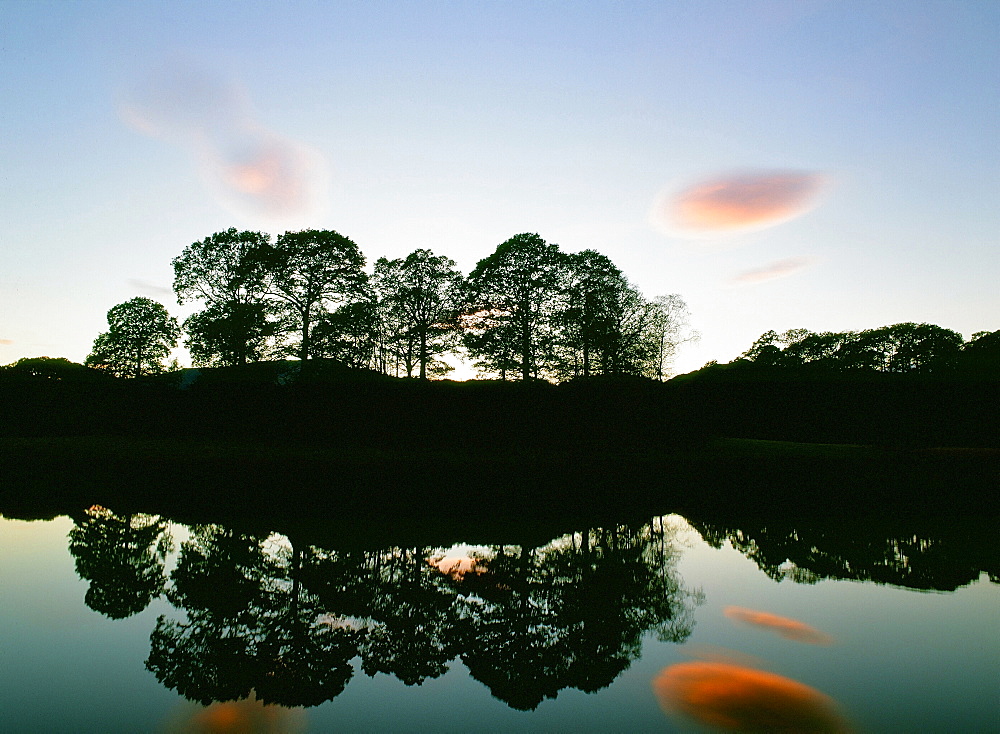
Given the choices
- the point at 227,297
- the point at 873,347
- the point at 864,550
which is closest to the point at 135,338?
the point at 227,297

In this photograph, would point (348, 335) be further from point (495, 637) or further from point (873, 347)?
point (873, 347)

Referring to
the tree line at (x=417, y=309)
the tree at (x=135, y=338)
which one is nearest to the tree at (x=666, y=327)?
the tree line at (x=417, y=309)

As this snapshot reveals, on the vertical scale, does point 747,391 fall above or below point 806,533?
above

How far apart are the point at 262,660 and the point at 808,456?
19.2m

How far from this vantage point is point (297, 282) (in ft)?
99.8

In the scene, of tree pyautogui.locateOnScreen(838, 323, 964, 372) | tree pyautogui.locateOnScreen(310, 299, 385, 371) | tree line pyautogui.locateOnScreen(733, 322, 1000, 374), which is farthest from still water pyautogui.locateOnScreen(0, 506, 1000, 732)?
tree pyautogui.locateOnScreen(838, 323, 964, 372)

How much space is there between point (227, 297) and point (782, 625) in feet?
105

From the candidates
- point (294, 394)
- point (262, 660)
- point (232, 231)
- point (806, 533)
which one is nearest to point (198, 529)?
point (262, 660)

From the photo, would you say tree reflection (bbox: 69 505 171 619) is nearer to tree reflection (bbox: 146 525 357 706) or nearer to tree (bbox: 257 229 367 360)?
tree reflection (bbox: 146 525 357 706)

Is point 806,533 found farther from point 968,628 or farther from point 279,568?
point 279,568

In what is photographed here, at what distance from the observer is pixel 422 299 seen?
32.6m

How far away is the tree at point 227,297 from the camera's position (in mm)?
27828

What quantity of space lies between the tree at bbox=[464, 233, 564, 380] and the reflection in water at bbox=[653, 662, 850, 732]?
2714 centimetres

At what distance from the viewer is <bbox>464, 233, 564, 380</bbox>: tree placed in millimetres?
31328
